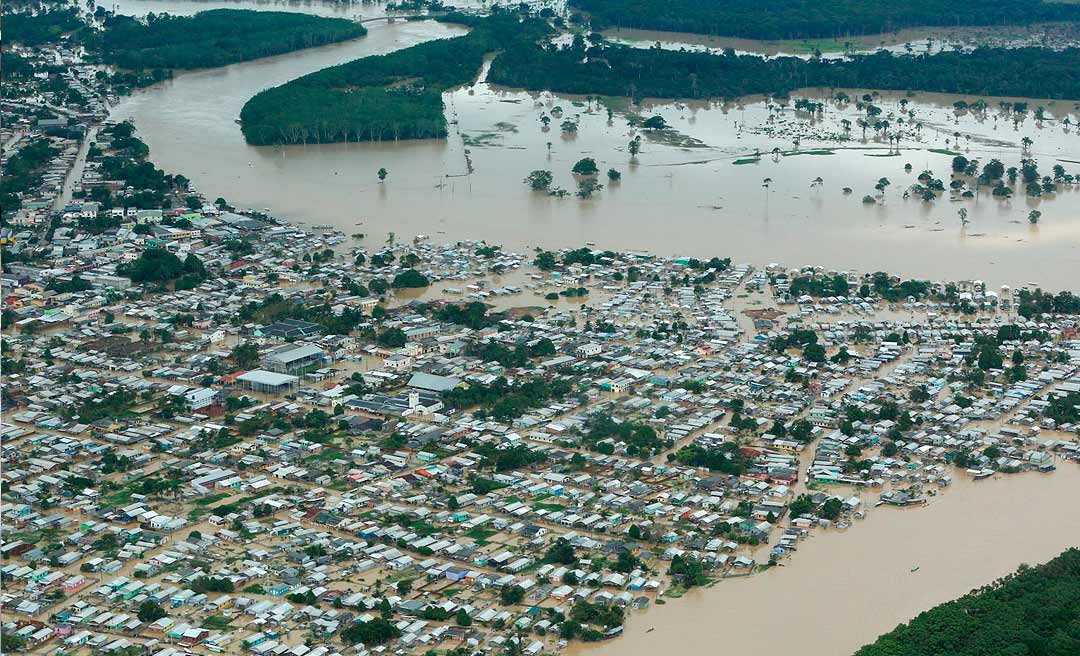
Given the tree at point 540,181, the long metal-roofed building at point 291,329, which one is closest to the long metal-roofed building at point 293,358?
the long metal-roofed building at point 291,329

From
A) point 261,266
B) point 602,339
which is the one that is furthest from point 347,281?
point 602,339

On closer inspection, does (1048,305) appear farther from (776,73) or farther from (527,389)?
(776,73)

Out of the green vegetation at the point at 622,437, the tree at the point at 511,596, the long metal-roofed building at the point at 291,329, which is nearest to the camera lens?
the tree at the point at 511,596

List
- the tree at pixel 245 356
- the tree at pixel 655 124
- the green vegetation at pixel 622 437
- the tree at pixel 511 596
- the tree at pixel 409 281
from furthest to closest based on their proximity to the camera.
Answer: the tree at pixel 655 124, the tree at pixel 409 281, the tree at pixel 245 356, the green vegetation at pixel 622 437, the tree at pixel 511 596

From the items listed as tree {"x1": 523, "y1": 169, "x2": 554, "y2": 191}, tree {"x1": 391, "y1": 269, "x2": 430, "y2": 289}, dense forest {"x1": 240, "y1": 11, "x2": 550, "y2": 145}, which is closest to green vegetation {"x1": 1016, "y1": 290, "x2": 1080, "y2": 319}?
tree {"x1": 391, "y1": 269, "x2": 430, "y2": 289}

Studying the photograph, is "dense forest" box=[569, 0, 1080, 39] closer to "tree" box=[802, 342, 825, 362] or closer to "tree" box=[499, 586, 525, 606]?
"tree" box=[802, 342, 825, 362]

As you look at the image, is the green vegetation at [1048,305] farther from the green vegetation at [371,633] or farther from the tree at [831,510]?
the green vegetation at [371,633]

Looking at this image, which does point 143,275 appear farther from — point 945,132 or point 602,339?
point 945,132
